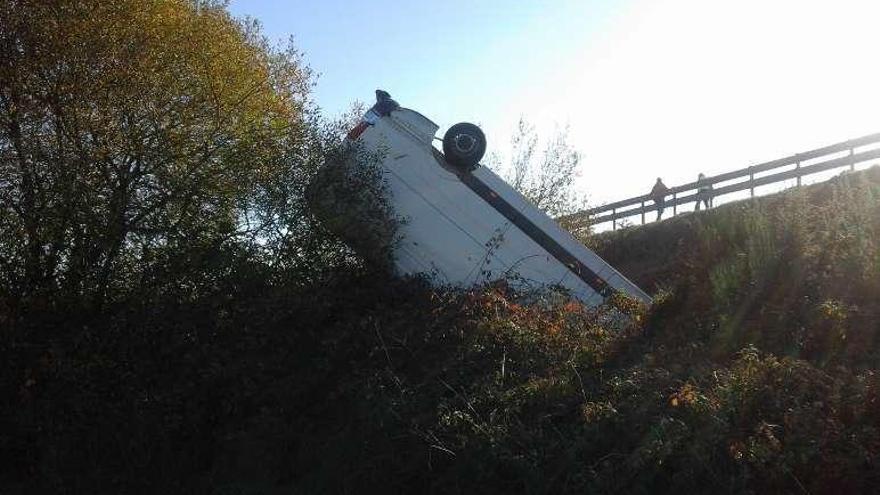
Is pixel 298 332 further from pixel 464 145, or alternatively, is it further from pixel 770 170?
pixel 770 170

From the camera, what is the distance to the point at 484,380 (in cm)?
675

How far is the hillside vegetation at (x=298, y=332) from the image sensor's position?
537cm

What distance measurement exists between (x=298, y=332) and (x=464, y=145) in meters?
2.88

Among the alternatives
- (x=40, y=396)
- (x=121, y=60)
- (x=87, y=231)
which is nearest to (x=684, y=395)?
(x=40, y=396)

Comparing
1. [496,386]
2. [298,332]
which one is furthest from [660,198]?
[496,386]

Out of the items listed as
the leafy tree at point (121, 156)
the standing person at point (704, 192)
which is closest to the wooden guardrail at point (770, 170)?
the standing person at point (704, 192)

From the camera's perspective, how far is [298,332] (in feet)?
28.4

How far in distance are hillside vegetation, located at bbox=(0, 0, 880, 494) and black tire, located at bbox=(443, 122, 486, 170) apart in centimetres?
106

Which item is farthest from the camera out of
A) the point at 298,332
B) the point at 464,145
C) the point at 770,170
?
the point at 770,170

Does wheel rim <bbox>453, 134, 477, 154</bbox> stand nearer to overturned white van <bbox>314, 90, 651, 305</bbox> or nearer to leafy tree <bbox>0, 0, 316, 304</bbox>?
overturned white van <bbox>314, 90, 651, 305</bbox>

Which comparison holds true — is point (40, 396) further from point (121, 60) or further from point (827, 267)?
point (827, 267)

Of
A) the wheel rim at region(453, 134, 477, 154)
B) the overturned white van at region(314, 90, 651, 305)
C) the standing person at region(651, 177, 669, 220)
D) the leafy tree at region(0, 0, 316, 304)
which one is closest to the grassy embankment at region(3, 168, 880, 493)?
the overturned white van at region(314, 90, 651, 305)

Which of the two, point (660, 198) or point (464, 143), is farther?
point (660, 198)

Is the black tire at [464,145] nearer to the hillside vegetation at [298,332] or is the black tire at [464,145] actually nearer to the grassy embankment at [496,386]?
the hillside vegetation at [298,332]
